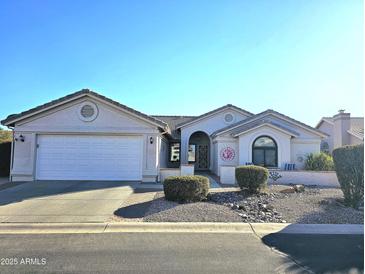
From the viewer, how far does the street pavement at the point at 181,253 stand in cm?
493

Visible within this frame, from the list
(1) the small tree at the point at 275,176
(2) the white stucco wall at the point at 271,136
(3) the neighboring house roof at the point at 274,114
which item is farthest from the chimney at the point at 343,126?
(1) the small tree at the point at 275,176

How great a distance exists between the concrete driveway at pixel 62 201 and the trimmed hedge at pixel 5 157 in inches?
227

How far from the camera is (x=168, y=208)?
901cm

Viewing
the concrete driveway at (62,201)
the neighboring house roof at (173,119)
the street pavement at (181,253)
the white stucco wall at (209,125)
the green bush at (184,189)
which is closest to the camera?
the street pavement at (181,253)

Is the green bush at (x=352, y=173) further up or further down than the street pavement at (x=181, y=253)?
further up

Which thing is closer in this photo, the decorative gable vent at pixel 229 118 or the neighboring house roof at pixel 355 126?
the neighboring house roof at pixel 355 126

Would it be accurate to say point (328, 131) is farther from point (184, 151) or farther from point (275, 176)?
point (275, 176)

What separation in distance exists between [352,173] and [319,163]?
27.7 feet

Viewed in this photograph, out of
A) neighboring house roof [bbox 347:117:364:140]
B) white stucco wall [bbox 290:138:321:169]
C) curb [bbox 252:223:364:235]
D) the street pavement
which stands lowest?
the street pavement

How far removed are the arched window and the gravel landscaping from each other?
23.0 feet

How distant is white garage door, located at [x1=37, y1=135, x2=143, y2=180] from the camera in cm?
1515

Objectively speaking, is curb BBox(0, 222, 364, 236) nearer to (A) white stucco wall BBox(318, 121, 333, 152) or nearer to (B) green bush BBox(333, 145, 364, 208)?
(B) green bush BBox(333, 145, 364, 208)

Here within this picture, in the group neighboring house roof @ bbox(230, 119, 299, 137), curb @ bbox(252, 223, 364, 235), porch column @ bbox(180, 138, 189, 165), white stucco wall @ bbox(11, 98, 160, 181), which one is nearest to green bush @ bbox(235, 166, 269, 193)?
curb @ bbox(252, 223, 364, 235)

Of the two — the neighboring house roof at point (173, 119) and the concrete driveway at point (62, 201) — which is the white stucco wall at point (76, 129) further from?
the neighboring house roof at point (173, 119)
